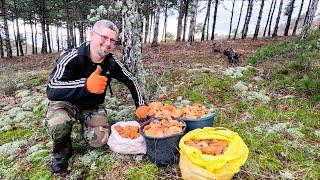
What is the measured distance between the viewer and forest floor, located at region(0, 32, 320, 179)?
421 centimetres

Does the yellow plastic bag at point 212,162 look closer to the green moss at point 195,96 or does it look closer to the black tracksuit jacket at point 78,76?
the black tracksuit jacket at point 78,76

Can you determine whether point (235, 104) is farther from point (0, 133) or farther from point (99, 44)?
point (0, 133)

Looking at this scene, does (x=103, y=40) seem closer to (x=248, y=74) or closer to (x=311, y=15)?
(x=248, y=74)

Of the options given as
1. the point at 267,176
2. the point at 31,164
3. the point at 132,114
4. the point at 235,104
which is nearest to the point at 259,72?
the point at 235,104

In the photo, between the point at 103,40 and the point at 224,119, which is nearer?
the point at 103,40

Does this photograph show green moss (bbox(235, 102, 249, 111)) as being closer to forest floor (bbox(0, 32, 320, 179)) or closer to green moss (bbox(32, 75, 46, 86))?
forest floor (bbox(0, 32, 320, 179))

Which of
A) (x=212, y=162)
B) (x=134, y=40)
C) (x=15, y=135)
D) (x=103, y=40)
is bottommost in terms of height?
(x=15, y=135)

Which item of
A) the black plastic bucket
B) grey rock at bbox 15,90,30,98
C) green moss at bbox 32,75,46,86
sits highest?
the black plastic bucket

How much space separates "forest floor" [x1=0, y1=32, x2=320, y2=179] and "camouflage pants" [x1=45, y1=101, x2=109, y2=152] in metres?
0.28

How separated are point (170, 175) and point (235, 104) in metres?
2.90

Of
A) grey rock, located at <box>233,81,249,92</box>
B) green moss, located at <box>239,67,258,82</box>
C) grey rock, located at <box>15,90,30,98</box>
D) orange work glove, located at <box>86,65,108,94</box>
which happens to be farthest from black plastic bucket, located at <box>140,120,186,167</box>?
grey rock, located at <box>15,90,30,98</box>

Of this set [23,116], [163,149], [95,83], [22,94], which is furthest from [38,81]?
[163,149]

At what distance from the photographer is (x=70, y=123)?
445 centimetres

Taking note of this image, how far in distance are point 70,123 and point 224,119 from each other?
114 inches
